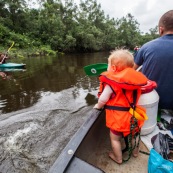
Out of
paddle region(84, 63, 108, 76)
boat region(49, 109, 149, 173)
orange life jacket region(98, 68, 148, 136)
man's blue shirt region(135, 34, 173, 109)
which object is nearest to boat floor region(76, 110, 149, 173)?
boat region(49, 109, 149, 173)

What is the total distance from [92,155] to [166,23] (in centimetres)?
154

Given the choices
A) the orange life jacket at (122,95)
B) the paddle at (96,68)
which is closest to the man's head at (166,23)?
the orange life jacket at (122,95)

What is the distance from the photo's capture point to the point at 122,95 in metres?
1.60

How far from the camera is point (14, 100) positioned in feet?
18.2

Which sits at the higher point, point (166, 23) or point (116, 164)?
point (166, 23)

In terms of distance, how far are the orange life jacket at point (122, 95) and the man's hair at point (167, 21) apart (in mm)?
801

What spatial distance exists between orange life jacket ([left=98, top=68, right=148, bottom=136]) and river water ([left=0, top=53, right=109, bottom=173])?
1.67 meters

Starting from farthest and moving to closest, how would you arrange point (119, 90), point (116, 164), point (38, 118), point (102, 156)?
point (38, 118) < point (102, 156) < point (116, 164) < point (119, 90)

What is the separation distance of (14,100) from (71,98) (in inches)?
64.0

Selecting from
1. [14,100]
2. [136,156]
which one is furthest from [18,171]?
[14,100]

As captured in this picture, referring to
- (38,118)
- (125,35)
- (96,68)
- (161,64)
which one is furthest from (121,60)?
(125,35)

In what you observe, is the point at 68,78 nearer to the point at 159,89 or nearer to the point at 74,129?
the point at 74,129

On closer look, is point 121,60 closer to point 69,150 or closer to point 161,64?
point 161,64

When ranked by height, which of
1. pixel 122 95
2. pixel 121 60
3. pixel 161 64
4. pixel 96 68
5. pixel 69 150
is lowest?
pixel 96 68
